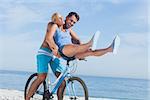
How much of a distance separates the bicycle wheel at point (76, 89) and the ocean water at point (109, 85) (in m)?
0.12

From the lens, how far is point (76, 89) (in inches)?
→ 119

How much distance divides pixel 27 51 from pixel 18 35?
6.9 inches

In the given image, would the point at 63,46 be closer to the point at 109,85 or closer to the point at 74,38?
the point at 74,38

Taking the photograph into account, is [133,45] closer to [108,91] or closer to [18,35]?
[108,91]

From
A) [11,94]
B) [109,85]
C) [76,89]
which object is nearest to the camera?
[76,89]

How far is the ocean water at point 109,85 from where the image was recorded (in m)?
3.23

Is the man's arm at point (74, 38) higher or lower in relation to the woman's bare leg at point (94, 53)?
higher

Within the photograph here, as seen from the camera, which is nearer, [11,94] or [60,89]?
[60,89]

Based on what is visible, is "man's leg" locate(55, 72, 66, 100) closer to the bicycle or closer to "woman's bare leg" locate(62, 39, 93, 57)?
the bicycle

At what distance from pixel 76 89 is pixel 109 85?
411 mm

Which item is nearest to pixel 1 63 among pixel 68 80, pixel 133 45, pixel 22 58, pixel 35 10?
pixel 22 58

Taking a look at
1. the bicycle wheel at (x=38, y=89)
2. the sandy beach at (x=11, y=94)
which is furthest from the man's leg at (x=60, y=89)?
the sandy beach at (x=11, y=94)

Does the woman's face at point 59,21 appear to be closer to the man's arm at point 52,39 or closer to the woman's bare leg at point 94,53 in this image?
the man's arm at point 52,39

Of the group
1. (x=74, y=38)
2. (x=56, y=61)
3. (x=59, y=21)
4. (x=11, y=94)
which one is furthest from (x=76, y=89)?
(x=11, y=94)
